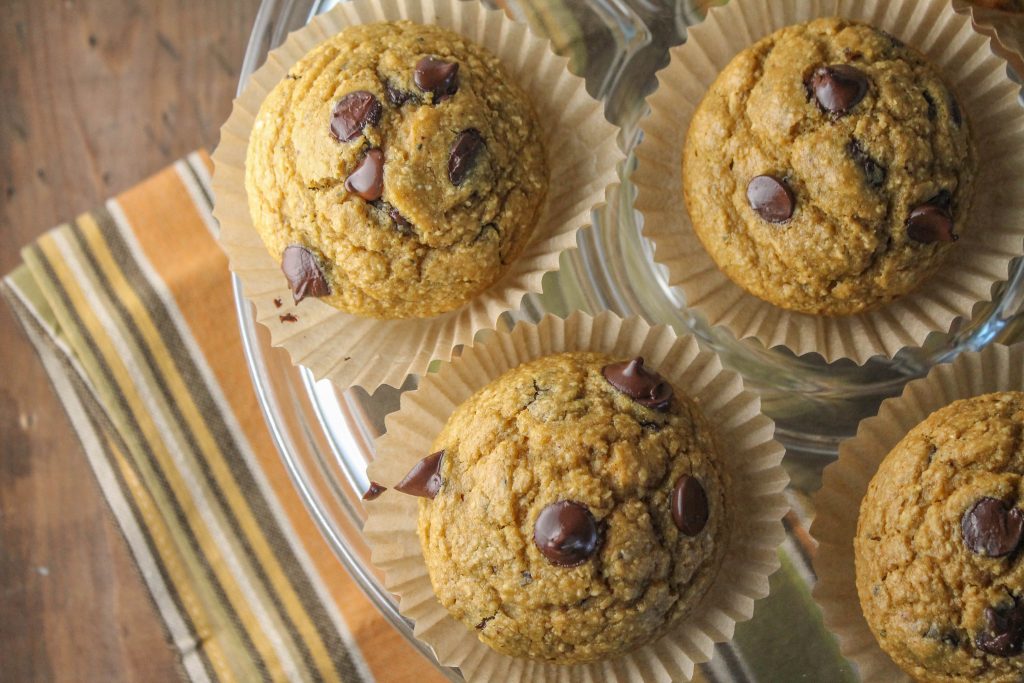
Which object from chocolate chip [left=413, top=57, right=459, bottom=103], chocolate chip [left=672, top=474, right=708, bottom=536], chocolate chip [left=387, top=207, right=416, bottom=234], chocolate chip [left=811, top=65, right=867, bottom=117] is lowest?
chocolate chip [left=672, top=474, right=708, bottom=536]

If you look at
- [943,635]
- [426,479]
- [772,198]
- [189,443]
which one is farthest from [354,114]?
[943,635]

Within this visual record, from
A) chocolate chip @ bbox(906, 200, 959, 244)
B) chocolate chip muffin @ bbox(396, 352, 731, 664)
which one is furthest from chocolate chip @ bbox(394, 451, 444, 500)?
chocolate chip @ bbox(906, 200, 959, 244)

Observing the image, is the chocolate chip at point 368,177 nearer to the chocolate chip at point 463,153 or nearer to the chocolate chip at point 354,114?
the chocolate chip at point 354,114

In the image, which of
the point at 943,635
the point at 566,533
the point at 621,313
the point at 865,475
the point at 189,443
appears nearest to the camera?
the point at 566,533

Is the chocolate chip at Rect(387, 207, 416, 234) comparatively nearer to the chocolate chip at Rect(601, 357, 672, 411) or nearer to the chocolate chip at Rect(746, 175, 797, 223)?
the chocolate chip at Rect(601, 357, 672, 411)

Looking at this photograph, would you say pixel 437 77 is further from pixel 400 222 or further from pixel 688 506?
pixel 688 506

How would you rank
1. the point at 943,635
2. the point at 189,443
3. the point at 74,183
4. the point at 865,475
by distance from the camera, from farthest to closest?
the point at 74,183, the point at 189,443, the point at 865,475, the point at 943,635

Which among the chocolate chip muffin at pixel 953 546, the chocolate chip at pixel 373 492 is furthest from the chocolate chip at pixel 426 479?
the chocolate chip muffin at pixel 953 546
